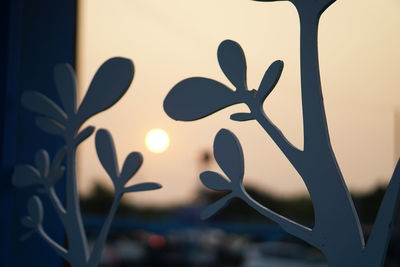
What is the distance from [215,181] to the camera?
1108 mm

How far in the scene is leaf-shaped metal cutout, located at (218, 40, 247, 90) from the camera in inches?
42.9

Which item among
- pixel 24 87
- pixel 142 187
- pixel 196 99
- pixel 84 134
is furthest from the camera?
pixel 24 87

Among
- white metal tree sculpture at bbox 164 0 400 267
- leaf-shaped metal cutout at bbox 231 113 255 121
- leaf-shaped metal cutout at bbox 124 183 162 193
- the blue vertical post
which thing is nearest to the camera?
white metal tree sculpture at bbox 164 0 400 267

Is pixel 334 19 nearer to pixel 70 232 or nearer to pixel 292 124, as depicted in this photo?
pixel 292 124

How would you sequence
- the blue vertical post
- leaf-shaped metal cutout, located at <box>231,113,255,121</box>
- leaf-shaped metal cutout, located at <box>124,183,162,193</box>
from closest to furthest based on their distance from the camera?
leaf-shaped metal cutout, located at <box>231,113,255,121</box> < leaf-shaped metal cutout, located at <box>124,183,162,193</box> < the blue vertical post

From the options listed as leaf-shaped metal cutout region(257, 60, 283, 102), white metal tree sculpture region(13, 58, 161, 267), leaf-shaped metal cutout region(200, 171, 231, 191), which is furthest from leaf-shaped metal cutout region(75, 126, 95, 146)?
leaf-shaped metal cutout region(257, 60, 283, 102)

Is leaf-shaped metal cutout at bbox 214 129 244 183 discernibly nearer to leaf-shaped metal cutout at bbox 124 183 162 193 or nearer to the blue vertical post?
leaf-shaped metal cutout at bbox 124 183 162 193

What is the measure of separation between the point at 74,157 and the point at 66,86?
19 centimetres

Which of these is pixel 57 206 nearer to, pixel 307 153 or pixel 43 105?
pixel 43 105

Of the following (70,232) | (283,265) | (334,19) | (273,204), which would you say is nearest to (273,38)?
(334,19)

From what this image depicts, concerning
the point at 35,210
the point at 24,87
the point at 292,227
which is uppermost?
the point at 24,87

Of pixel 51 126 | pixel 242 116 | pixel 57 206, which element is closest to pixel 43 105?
pixel 51 126

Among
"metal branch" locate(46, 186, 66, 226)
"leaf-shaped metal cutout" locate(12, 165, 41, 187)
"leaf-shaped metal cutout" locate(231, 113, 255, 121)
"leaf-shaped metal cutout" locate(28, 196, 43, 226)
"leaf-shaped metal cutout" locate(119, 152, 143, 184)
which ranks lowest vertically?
"leaf-shaped metal cutout" locate(28, 196, 43, 226)

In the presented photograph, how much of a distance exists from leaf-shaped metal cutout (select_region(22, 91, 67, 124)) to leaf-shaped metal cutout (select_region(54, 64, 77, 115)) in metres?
0.03
